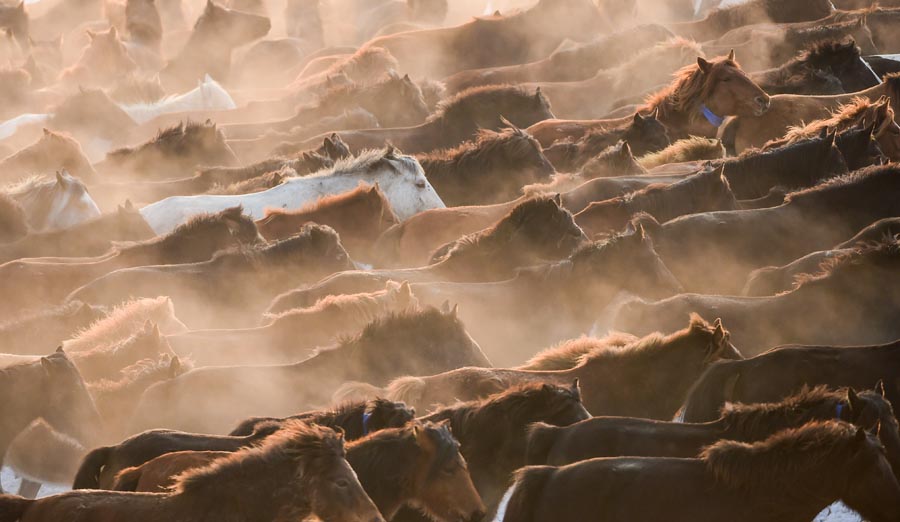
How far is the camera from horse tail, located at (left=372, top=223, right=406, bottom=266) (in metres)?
7.75

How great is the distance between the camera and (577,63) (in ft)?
44.9

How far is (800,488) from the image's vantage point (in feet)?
12.0

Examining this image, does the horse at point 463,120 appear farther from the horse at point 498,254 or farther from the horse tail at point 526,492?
the horse tail at point 526,492

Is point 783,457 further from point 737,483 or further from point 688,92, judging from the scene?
point 688,92

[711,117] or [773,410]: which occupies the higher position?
[773,410]

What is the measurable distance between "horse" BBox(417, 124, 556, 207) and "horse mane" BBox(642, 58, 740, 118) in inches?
54.7

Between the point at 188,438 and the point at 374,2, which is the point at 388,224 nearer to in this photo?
the point at 188,438

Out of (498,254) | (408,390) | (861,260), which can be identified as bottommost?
(498,254)

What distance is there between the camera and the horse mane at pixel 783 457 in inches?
143

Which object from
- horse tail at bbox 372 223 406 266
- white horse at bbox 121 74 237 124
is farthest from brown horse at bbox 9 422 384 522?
white horse at bbox 121 74 237 124

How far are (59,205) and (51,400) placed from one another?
3813 millimetres

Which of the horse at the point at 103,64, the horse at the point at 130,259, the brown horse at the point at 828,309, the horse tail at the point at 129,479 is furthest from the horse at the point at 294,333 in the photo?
the horse at the point at 103,64

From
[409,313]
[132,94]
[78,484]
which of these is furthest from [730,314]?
[132,94]

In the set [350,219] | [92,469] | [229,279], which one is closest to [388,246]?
[350,219]
